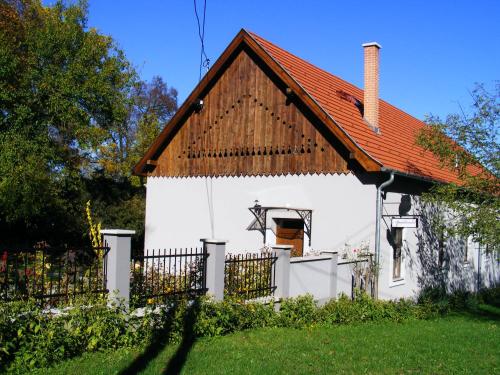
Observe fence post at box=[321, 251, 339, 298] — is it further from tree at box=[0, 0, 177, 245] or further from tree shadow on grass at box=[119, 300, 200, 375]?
tree at box=[0, 0, 177, 245]

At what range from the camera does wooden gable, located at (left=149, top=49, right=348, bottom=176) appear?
45.2 ft

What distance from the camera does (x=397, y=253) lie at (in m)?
14.5

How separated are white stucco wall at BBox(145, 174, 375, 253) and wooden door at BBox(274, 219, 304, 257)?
0.84ft

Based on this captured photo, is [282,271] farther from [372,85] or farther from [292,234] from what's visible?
[372,85]

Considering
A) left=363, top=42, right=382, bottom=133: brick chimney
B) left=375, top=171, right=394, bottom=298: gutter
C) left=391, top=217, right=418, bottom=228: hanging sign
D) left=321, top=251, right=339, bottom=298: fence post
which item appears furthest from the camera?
left=363, top=42, right=382, bottom=133: brick chimney

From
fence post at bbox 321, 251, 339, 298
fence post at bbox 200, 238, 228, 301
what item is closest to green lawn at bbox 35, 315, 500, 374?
fence post at bbox 200, 238, 228, 301

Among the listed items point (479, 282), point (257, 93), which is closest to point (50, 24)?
point (257, 93)

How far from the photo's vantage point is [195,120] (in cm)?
1606

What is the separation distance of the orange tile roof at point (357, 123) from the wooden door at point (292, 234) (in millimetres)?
2642

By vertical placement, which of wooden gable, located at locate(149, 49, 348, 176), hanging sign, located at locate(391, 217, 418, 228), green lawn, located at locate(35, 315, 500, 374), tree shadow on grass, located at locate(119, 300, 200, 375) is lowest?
green lawn, located at locate(35, 315, 500, 374)

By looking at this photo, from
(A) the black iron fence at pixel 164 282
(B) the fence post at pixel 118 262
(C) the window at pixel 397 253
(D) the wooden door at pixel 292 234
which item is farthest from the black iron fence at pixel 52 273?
(C) the window at pixel 397 253

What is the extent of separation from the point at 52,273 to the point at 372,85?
10.1 meters

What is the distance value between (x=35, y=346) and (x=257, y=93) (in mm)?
9384

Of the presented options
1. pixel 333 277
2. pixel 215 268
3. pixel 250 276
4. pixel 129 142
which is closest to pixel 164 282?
pixel 215 268
